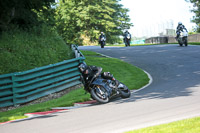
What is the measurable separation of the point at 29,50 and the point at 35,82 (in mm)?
3568

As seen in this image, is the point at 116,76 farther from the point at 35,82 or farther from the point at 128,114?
the point at 128,114

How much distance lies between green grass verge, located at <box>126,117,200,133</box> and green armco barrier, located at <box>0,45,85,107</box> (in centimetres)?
838

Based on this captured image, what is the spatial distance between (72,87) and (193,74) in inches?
228

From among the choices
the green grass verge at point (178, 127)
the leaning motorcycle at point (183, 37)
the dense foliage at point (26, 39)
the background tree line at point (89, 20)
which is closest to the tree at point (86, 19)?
the background tree line at point (89, 20)

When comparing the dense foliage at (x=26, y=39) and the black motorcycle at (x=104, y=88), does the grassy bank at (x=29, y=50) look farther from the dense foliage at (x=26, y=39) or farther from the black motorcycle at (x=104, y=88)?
the black motorcycle at (x=104, y=88)

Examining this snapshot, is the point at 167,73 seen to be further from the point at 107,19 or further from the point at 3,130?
the point at 107,19

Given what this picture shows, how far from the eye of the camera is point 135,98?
11211 mm

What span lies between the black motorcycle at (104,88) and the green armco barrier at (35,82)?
403 cm

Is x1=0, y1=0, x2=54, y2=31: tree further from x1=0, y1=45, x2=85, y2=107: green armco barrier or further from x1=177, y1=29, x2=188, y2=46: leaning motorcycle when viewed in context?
x1=177, y1=29, x2=188, y2=46: leaning motorcycle

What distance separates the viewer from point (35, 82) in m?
14.6

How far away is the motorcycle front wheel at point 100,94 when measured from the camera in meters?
10.7

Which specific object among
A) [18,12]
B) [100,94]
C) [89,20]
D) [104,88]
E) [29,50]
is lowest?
[100,94]

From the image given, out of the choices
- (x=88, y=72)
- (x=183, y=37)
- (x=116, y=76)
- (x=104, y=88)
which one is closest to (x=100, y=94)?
(x=104, y=88)

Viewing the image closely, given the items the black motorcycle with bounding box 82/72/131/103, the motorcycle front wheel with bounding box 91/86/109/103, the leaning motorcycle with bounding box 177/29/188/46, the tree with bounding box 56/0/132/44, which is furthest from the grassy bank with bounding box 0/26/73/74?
the tree with bounding box 56/0/132/44
